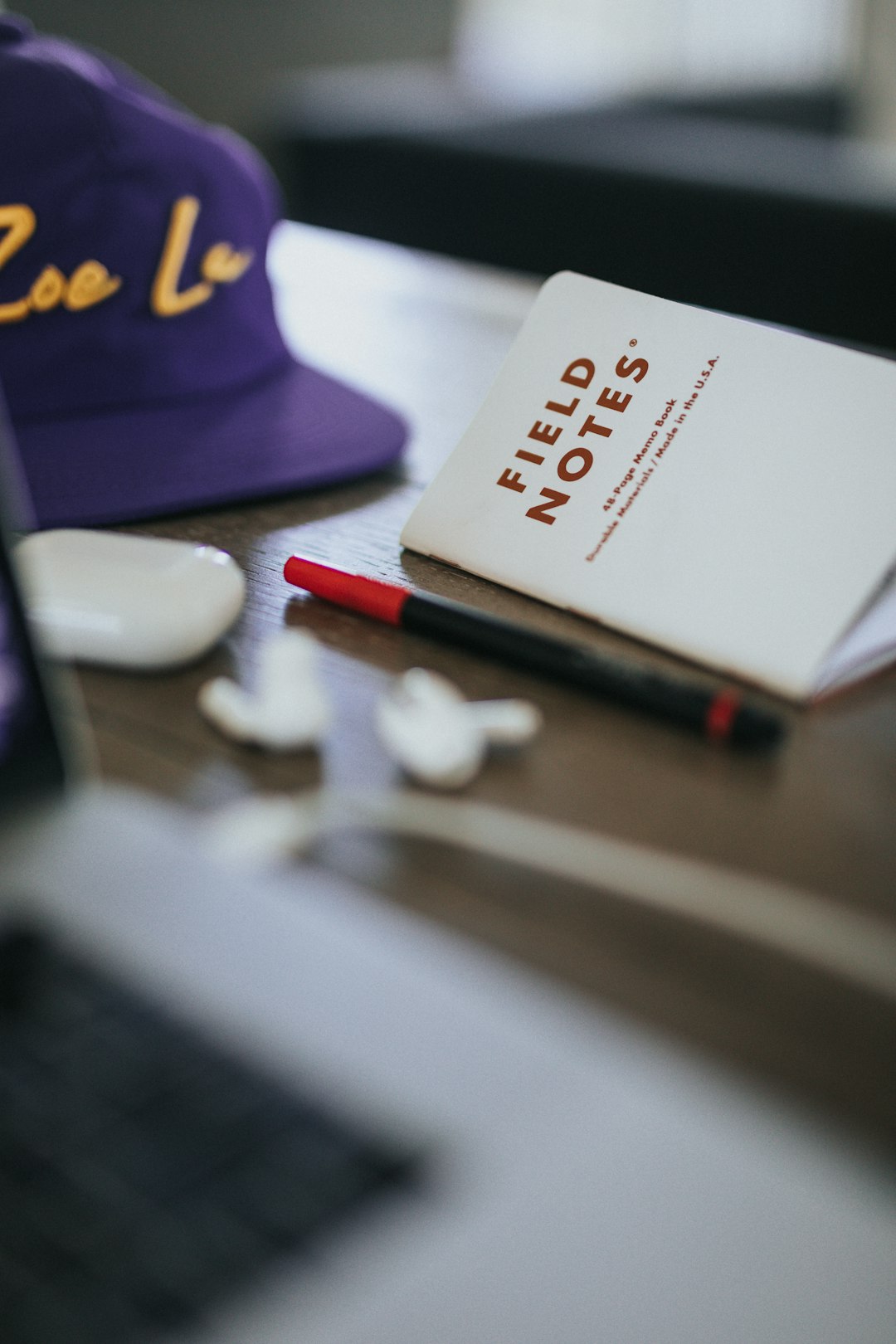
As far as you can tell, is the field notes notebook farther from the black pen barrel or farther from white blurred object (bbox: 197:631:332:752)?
white blurred object (bbox: 197:631:332:752)

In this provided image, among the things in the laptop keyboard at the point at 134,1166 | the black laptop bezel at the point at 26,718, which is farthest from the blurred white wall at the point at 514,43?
the laptop keyboard at the point at 134,1166

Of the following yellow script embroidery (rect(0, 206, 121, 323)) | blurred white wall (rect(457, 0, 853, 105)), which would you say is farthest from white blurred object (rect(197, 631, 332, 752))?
blurred white wall (rect(457, 0, 853, 105))

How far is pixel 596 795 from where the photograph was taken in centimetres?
43

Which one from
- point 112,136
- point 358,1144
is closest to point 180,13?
point 112,136

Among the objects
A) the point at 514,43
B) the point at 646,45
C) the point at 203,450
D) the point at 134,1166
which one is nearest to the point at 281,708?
the point at 134,1166

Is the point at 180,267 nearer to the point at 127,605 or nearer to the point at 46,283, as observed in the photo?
the point at 46,283

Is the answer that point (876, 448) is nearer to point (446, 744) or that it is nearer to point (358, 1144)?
point (446, 744)

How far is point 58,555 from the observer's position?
1.70ft

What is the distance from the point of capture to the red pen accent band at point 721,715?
1.53ft

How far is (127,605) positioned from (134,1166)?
22 cm

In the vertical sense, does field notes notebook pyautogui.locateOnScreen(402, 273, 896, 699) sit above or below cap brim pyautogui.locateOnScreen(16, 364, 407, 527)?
above

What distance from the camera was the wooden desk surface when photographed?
1.12ft

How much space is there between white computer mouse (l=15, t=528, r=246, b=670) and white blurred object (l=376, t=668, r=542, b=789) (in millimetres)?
86

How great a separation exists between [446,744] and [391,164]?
243 centimetres
